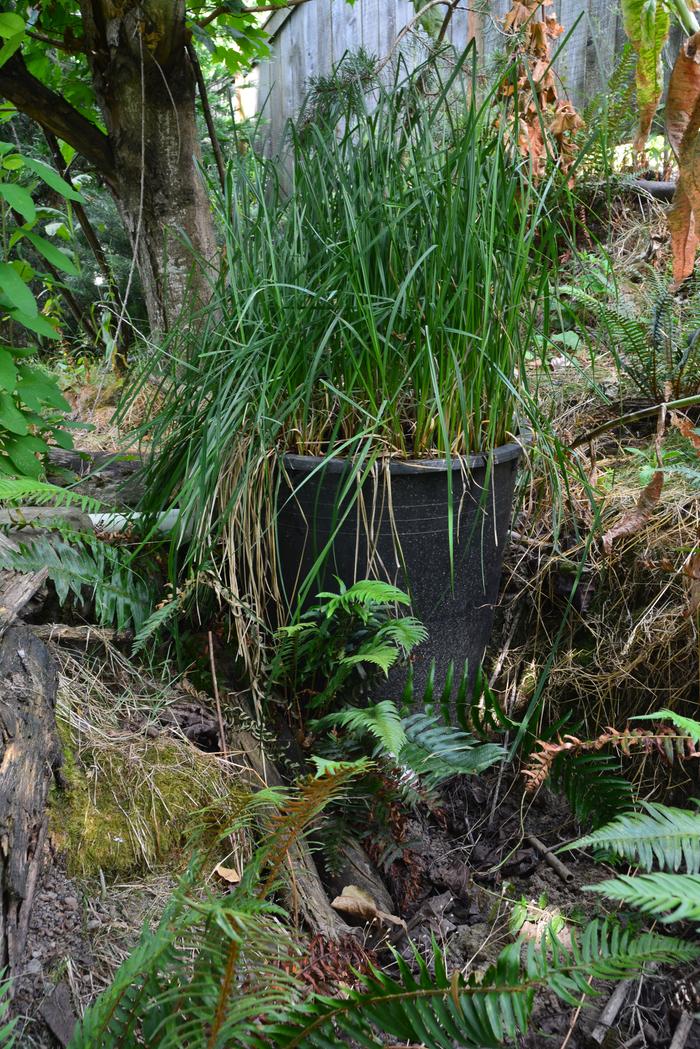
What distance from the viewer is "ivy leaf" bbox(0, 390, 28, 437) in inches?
79.0

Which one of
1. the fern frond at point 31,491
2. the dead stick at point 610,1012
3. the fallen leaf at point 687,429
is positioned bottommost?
the dead stick at point 610,1012

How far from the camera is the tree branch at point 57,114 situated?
8.67 feet

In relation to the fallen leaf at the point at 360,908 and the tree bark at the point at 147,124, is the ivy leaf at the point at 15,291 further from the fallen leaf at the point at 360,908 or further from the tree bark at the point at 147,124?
the fallen leaf at the point at 360,908

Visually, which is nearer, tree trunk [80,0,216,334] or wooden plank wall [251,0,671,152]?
tree trunk [80,0,216,334]

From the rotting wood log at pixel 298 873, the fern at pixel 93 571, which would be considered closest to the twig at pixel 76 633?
the fern at pixel 93 571

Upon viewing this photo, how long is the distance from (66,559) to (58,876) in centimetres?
64

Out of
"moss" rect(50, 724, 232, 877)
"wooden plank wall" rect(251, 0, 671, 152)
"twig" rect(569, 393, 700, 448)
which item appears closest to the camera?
"moss" rect(50, 724, 232, 877)

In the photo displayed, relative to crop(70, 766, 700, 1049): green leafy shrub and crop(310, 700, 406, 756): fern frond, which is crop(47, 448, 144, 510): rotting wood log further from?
crop(70, 766, 700, 1049): green leafy shrub

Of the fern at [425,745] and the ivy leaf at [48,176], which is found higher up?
the ivy leaf at [48,176]

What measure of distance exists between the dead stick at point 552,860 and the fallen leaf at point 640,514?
2.11ft

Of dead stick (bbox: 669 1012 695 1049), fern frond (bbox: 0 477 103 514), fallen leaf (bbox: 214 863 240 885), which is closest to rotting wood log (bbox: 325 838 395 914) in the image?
fallen leaf (bbox: 214 863 240 885)

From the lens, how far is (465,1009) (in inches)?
36.4

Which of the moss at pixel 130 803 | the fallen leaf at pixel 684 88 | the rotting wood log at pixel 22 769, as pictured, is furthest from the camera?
the moss at pixel 130 803

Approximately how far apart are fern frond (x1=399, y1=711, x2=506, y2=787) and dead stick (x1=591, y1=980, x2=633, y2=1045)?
1.31ft
